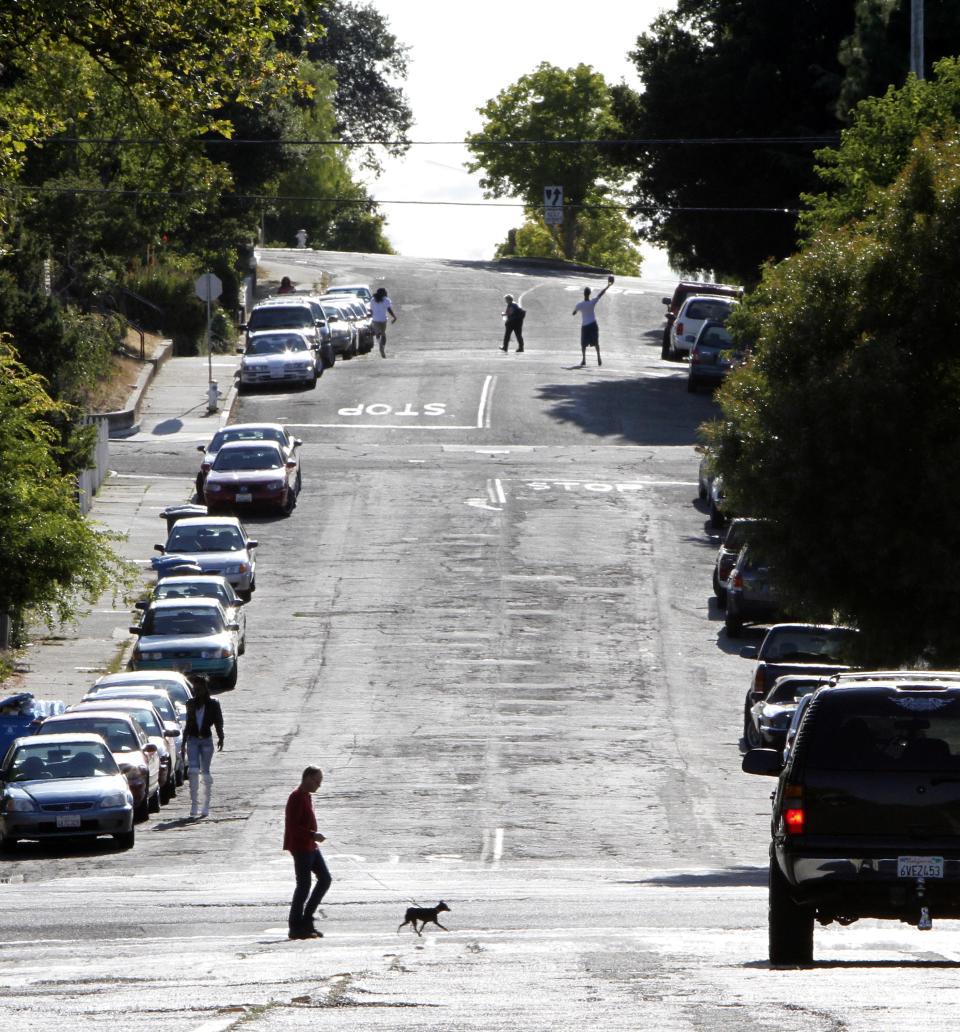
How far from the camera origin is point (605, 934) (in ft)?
44.0

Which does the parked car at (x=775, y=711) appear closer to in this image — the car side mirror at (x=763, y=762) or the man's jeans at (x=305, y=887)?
the man's jeans at (x=305, y=887)

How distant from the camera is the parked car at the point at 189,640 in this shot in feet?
100

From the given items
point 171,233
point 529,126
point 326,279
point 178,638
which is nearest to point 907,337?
point 178,638

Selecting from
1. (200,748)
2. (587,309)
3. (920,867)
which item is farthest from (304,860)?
(587,309)

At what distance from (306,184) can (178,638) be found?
284 feet

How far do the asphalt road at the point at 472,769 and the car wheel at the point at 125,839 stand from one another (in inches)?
10.5

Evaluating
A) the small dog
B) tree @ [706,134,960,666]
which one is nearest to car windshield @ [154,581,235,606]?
tree @ [706,134,960,666]

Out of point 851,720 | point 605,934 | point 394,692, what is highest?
point 851,720

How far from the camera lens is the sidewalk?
32312mm

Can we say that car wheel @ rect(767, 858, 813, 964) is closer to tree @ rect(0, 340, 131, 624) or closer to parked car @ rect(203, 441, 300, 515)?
tree @ rect(0, 340, 131, 624)

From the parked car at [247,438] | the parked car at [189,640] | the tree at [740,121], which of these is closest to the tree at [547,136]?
the tree at [740,121]

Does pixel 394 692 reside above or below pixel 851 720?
below

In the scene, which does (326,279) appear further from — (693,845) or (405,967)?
(405,967)

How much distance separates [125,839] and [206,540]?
52.5ft
